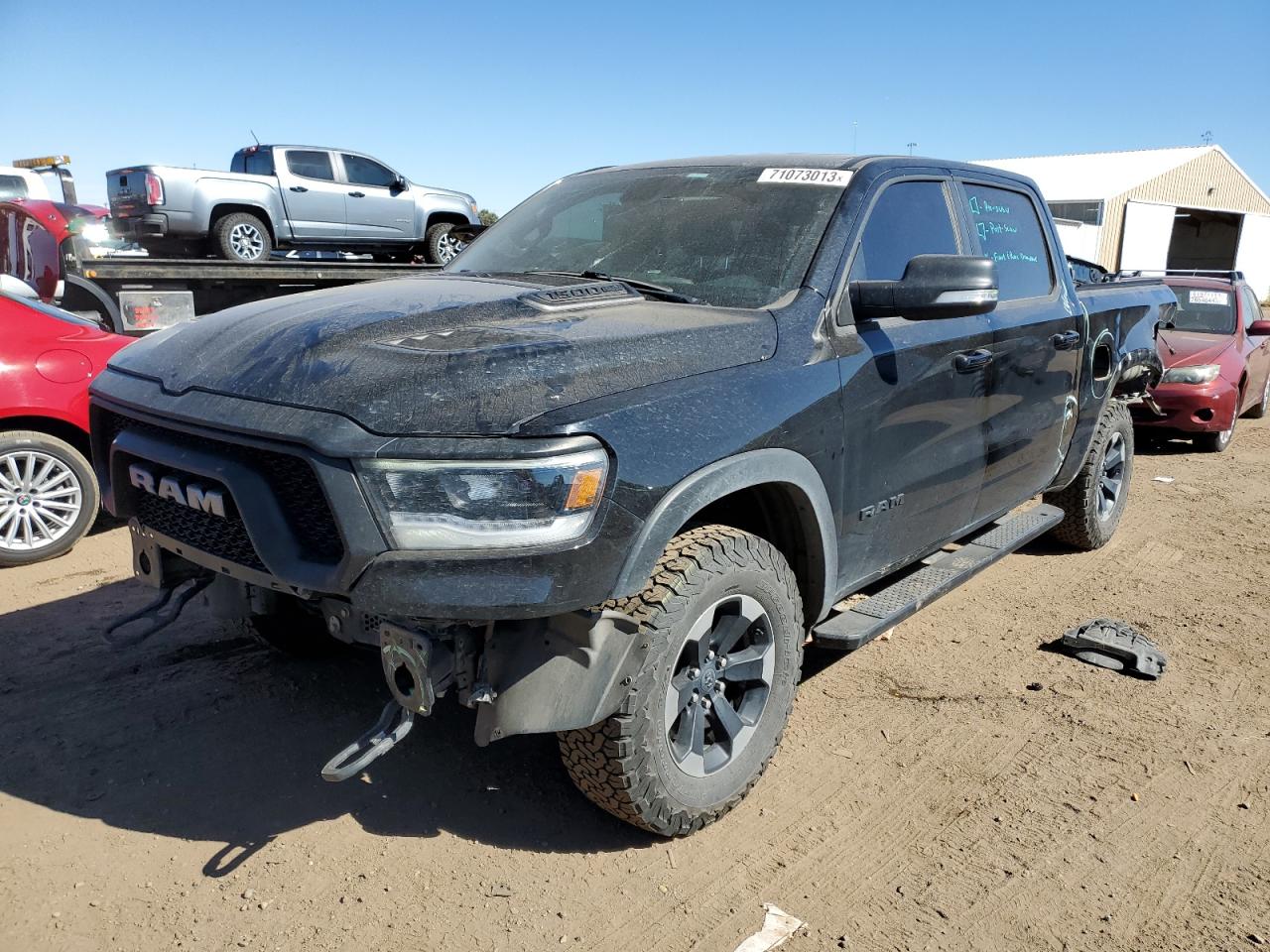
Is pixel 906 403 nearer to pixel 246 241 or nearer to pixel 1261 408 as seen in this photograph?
pixel 1261 408

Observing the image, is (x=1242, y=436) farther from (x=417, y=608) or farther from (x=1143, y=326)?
(x=417, y=608)

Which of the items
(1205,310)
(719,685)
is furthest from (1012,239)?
(1205,310)

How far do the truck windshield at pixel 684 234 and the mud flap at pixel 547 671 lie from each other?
4.18 feet

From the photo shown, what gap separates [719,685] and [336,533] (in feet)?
4.02

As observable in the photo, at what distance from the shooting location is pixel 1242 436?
10.4 m

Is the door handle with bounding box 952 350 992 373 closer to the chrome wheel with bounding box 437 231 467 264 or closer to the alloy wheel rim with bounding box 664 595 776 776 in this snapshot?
the alloy wheel rim with bounding box 664 595 776 776

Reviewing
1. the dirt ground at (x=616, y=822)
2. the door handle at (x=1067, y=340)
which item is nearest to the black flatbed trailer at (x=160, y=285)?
the dirt ground at (x=616, y=822)

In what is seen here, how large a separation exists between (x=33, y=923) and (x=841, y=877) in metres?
2.12

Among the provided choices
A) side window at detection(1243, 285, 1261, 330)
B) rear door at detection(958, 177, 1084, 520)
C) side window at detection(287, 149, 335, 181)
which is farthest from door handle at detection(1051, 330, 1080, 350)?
side window at detection(287, 149, 335, 181)

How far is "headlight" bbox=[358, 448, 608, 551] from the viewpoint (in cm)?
223

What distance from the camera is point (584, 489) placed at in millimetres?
2285

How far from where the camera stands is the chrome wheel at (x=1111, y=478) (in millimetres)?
5676

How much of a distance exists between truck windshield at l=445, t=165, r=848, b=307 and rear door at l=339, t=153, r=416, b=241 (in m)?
10.1

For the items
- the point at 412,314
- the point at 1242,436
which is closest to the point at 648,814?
the point at 412,314
